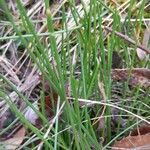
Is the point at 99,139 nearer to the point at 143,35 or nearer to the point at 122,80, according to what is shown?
the point at 122,80

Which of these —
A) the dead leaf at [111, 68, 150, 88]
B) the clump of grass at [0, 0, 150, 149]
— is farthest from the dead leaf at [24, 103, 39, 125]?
the dead leaf at [111, 68, 150, 88]

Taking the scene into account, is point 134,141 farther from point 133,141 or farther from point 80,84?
point 80,84

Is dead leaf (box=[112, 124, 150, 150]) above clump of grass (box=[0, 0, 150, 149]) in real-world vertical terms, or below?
below

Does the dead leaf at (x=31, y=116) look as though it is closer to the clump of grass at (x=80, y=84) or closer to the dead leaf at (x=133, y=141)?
the clump of grass at (x=80, y=84)

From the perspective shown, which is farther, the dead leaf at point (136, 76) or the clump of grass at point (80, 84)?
the dead leaf at point (136, 76)

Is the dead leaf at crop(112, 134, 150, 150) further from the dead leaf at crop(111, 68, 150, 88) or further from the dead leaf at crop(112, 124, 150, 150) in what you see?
the dead leaf at crop(111, 68, 150, 88)

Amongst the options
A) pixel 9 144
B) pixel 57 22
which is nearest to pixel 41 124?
pixel 9 144

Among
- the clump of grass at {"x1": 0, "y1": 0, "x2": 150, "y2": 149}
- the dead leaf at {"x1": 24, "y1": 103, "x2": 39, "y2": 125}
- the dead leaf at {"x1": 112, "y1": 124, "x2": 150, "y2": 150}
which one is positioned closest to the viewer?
the clump of grass at {"x1": 0, "y1": 0, "x2": 150, "y2": 149}

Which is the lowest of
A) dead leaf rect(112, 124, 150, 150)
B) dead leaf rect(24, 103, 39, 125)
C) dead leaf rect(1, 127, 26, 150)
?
dead leaf rect(112, 124, 150, 150)

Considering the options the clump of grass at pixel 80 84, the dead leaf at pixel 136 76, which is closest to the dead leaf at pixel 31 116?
the clump of grass at pixel 80 84
